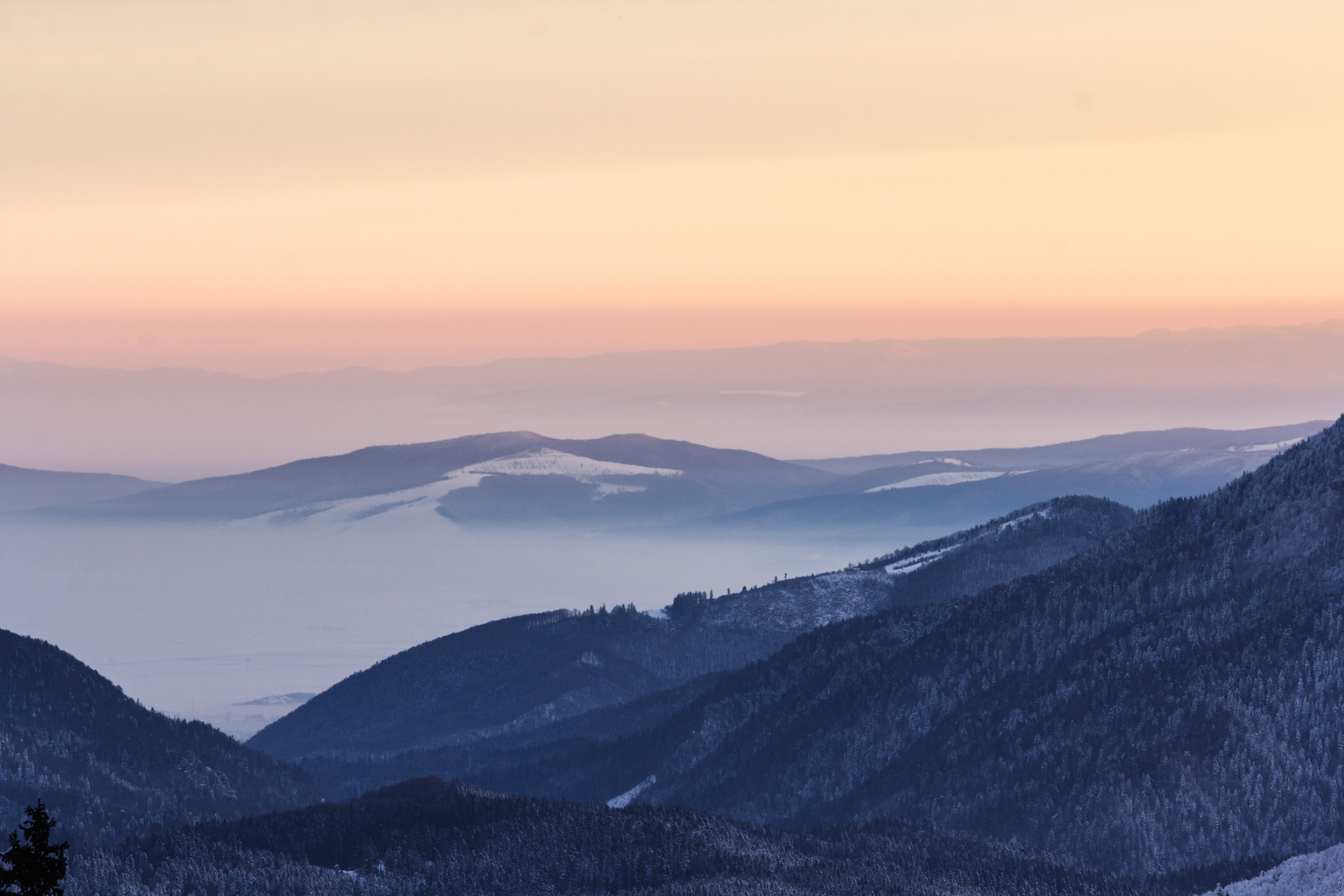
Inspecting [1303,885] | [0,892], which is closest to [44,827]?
[0,892]

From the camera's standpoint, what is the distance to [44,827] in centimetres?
7244

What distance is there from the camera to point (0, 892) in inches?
2918

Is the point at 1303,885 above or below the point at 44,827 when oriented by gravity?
below

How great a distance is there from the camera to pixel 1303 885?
198375 millimetres

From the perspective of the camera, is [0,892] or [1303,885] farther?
[1303,885]

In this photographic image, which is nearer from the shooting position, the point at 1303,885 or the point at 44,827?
the point at 44,827

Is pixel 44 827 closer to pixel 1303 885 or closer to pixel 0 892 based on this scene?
pixel 0 892

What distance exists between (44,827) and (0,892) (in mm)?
4096

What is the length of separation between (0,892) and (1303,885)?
6242 inches

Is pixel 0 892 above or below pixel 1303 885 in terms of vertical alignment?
above
